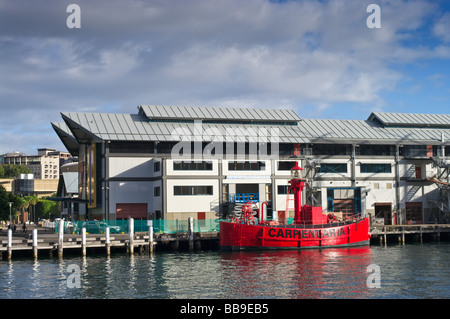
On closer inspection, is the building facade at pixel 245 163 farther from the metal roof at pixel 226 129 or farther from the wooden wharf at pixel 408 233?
the wooden wharf at pixel 408 233

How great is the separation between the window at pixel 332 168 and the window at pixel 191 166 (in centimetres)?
1889

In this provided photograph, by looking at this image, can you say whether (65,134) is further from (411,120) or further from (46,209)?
(46,209)

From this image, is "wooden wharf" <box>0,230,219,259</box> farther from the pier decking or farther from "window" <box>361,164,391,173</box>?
"window" <box>361,164,391,173</box>

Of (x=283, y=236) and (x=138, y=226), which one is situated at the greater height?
(x=138, y=226)

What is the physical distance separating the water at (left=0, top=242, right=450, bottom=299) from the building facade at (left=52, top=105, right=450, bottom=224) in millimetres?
20392

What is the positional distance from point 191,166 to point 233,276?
38346 mm

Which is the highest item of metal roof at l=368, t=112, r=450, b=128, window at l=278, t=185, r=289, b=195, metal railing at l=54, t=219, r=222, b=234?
metal roof at l=368, t=112, r=450, b=128

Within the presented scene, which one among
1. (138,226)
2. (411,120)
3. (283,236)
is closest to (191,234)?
(138,226)

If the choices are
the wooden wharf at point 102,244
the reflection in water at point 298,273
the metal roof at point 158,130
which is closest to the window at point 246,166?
the metal roof at point 158,130

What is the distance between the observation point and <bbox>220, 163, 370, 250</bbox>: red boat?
2537 inches

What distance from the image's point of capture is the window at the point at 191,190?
81812mm

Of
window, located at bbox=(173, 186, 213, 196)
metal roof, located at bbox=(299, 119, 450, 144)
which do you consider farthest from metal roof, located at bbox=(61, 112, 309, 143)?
window, located at bbox=(173, 186, 213, 196)

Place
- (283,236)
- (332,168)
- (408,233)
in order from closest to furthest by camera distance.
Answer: (283,236)
(408,233)
(332,168)

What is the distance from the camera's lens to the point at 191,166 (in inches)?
3255
